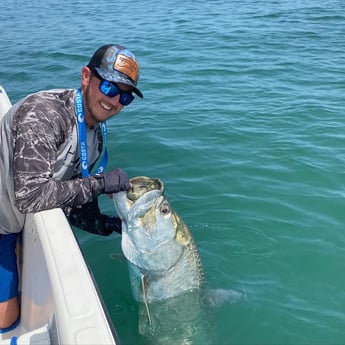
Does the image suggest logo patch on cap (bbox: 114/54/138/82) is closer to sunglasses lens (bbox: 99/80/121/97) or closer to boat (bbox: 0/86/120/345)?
sunglasses lens (bbox: 99/80/121/97)

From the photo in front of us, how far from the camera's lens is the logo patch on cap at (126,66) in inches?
142

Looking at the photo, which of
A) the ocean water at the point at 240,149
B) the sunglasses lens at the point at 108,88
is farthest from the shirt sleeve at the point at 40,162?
the ocean water at the point at 240,149

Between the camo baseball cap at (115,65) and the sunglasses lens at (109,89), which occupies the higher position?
the camo baseball cap at (115,65)

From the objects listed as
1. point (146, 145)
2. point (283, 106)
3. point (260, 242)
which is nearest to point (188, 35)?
point (283, 106)

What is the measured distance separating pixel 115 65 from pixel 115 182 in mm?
865

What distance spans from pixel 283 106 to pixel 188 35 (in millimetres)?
6525

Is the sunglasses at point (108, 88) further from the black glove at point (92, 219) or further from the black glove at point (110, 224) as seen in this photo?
the black glove at point (110, 224)

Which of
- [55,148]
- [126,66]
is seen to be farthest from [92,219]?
[126,66]

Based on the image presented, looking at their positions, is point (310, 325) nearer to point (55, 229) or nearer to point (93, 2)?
point (55, 229)

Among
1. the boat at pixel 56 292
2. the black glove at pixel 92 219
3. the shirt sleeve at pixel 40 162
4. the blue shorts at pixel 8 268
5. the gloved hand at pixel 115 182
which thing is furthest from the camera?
the black glove at pixel 92 219

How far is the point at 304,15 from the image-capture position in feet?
54.8

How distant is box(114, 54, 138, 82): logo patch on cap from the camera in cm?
361

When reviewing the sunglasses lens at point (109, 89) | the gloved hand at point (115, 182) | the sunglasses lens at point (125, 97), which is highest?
the sunglasses lens at point (109, 89)

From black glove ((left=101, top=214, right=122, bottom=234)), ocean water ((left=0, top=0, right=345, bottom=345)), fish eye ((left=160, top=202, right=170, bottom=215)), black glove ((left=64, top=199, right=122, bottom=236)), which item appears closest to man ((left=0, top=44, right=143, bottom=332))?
fish eye ((left=160, top=202, right=170, bottom=215))
